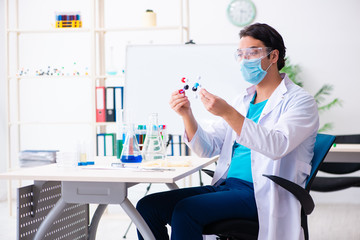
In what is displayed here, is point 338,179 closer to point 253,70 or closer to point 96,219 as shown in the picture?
point 253,70

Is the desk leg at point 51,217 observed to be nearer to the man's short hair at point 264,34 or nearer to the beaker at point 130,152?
the beaker at point 130,152

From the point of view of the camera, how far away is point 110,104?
177 inches

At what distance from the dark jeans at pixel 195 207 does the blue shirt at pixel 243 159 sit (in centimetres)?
3

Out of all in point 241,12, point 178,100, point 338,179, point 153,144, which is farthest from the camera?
point 241,12

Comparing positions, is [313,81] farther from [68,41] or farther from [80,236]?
[80,236]

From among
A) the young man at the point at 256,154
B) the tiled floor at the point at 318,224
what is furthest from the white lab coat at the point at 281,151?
the tiled floor at the point at 318,224

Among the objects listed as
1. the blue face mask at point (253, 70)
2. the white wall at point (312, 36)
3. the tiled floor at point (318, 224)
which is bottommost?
the tiled floor at point (318, 224)

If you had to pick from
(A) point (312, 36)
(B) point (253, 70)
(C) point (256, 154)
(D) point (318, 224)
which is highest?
(A) point (312, 36)

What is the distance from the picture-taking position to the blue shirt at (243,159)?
2.21 meters

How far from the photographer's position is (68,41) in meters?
5.64

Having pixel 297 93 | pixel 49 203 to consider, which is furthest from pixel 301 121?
pixel 49 203

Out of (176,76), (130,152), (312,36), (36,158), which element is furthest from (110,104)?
(312,36)

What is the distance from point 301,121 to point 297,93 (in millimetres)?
174

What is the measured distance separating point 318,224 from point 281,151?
2637mm
